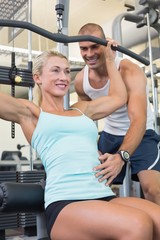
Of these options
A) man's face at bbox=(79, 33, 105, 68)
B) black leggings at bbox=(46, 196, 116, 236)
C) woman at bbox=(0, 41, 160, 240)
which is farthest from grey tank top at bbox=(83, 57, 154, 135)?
black leggings at bbox=(46, 196, 116, 236)

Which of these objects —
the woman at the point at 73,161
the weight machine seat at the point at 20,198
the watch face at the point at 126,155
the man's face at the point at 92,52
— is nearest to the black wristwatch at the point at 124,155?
the watch face at the point at 126,155

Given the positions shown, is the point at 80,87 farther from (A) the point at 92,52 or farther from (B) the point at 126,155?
(B) the point at 126,155

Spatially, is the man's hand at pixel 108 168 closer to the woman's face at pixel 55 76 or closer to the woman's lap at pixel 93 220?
the woman's lap at pixel 93 220

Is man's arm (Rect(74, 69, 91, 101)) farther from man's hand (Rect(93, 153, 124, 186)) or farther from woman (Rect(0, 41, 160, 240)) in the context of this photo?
man's hand (Rect(93, 153, 124, 186))

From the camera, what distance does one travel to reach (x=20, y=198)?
1260 millimetres

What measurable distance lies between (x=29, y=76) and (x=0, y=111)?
41.5 inches

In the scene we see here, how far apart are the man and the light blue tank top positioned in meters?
0.21

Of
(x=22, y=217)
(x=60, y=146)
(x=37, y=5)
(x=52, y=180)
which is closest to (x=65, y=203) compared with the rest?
(x=52, y=180)

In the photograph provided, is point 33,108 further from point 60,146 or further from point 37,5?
point 37,5

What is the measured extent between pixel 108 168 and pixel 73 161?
163mm

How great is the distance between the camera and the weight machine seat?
124cm

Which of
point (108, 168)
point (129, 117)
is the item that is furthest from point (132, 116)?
point (108, 168)

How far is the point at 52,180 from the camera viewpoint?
1.47 metres

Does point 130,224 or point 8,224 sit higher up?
point 130,224
